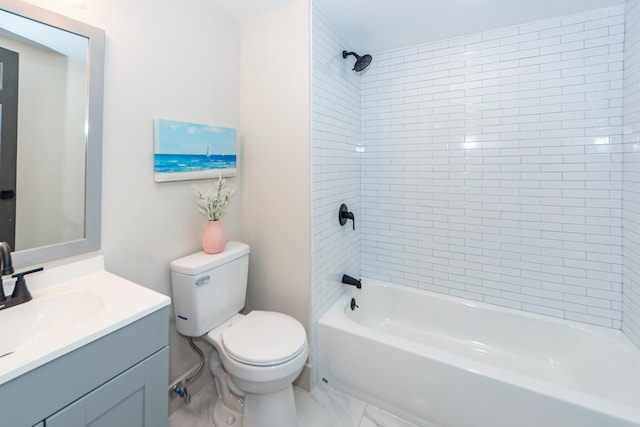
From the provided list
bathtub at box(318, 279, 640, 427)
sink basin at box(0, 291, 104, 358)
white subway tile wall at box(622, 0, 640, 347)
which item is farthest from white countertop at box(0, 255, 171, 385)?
white subway tile wall at box(622, 0, 640, 347)

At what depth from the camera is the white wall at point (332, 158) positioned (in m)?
1.80

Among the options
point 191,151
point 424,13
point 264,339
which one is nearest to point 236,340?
point 264,339

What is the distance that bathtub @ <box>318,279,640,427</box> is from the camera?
1.32 meters

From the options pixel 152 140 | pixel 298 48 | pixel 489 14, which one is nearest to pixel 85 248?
pixel 152 140

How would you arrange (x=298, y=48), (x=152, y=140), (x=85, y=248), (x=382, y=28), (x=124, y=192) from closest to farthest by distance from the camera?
(x=85, y=248)
(x=124, y=192)
(x=152, y=140)
(x=298, y=48)
(x=382, y=28)

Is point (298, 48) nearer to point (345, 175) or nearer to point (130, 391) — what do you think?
point (345, 175)

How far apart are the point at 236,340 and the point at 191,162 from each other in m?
0.98

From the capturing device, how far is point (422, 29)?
78.1 inches

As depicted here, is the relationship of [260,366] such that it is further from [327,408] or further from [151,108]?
[151,108]

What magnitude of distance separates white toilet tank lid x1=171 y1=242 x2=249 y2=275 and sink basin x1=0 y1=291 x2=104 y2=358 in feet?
1.36

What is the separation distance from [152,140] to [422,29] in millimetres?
1857

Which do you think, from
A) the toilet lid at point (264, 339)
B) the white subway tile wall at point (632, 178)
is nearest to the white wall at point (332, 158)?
the toilet lid at point (264, 339)

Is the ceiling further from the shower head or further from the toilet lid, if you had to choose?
the toilet lid

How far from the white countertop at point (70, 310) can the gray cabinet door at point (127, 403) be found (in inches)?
7.0
